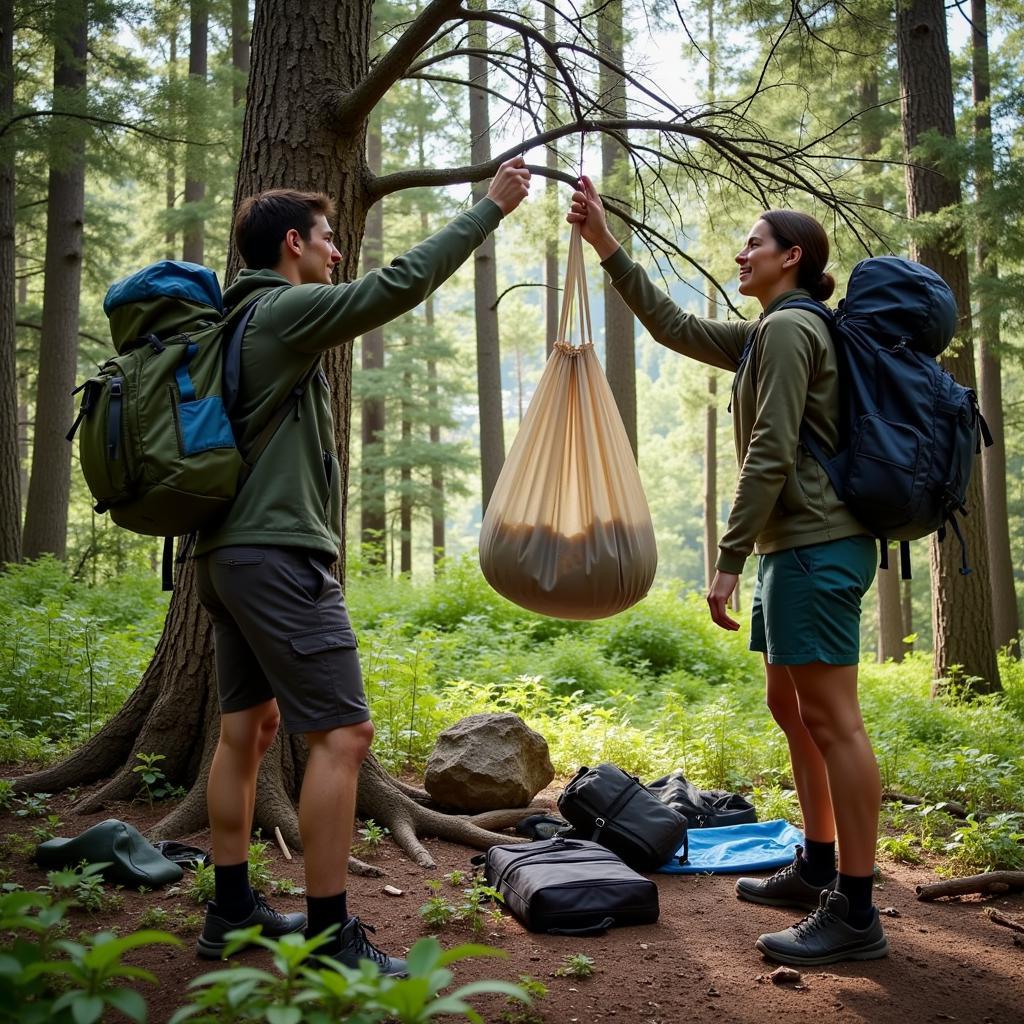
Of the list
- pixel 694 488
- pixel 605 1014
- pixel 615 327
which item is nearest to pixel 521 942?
pixel 605 1014

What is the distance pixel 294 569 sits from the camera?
2006mm

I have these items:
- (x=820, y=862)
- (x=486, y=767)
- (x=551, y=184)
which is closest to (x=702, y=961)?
(x=820, y=862)

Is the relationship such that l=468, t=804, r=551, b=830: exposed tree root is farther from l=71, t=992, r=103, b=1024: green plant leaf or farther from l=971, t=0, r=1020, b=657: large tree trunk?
l=971, t=0, r=1020, b=657: large tree trunk

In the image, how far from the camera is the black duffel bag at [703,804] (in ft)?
11.6

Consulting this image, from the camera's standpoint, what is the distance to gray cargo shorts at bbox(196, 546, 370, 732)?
6.44 ft

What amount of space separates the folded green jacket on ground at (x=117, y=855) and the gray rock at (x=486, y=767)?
1090 millimetres

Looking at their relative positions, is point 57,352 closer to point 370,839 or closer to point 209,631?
point 209,631

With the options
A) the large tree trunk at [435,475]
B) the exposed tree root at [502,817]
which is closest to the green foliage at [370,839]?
the exposed tree root at [502,817]

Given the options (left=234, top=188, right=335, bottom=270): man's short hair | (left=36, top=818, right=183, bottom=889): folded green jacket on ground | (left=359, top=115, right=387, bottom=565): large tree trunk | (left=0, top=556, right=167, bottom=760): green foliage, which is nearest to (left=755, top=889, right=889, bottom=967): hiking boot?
(left=36, top=818, right=183, bottom=889): folded green jacket on ground

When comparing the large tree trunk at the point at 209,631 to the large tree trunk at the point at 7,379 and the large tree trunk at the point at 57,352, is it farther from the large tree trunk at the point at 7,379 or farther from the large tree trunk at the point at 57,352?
the large tree trunk at the point at 57,352

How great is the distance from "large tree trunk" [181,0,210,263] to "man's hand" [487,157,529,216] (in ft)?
20.2

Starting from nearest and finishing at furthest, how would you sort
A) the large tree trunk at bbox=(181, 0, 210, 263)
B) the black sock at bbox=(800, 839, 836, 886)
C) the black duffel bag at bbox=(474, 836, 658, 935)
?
the black duffel bag at bbox=(474, 836, 658, 935) < the black sock at bbox=(800, 839, 836, 886) < the large tree trunk at bbox=(181, 0, 210, 263)

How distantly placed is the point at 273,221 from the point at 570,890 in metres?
1.88

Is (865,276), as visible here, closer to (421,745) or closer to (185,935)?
(185,935)
